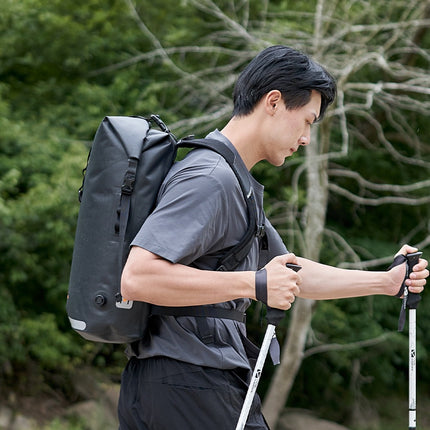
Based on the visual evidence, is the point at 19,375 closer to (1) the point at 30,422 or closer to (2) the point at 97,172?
(1) the point at 30,422

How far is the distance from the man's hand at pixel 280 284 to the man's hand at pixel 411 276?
58cm

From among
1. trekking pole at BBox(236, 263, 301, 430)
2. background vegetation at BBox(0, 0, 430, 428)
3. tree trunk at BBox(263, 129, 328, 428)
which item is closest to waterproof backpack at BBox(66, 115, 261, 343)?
trekking pole at BBox(236, 263, 301, 430)

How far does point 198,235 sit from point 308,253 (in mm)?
5826

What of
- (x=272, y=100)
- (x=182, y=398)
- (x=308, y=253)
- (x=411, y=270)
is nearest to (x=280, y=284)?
(x=182, y=398)

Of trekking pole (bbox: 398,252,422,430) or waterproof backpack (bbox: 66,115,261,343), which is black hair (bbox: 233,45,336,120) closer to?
waterproof backpack (bbox: 66,115,261,343)

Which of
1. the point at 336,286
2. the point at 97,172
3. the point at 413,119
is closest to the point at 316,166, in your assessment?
the point at 413,119

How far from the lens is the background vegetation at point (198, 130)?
718cm

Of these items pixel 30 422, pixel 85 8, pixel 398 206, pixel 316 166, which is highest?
pixel 85 8

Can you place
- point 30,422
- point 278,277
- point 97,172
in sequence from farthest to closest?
point 30,422 → point 97,172 → point 278,277

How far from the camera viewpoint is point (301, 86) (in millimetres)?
2066

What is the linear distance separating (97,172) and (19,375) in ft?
21.2

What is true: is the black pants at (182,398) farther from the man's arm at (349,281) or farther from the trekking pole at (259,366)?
the man's arm at (349,281)

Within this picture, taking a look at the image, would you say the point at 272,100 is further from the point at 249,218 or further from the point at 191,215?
the point at 191,215

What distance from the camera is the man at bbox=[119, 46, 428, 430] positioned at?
1.79 m
